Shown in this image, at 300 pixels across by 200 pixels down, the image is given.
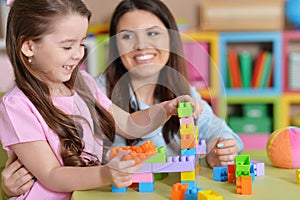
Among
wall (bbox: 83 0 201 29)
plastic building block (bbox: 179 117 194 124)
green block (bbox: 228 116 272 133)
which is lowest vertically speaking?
green block (bbox: 228 116 272 133)

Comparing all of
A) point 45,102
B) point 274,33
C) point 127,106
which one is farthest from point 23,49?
point 274,33

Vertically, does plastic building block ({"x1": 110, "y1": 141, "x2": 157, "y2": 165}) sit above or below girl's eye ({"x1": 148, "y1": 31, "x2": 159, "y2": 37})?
below

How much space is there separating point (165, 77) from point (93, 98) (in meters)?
0.27

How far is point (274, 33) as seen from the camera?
290 centimetres

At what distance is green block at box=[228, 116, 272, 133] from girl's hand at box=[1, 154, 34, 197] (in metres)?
1.99

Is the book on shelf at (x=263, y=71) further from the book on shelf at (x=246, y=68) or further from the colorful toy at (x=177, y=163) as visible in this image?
the colorful toy at (x=177, y=163)

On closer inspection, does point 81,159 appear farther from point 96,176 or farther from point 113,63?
point 113,63

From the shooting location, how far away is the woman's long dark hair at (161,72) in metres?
1.35

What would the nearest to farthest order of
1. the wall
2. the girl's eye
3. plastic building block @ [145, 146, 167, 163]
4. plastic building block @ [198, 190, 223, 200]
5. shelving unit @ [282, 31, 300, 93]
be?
plastic building block @ [198, 190, 223, 200], plastic building block @ [145, 146, 167, 163], the girl's eye, shelving unit @ [282, 31, 300, 93], the wall

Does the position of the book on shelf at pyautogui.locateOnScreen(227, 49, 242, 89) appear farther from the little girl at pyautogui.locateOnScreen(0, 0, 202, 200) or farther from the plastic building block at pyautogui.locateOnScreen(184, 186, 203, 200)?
the plastic building block at pyautogui.locateOnScreen(184, 186, 203, 200)

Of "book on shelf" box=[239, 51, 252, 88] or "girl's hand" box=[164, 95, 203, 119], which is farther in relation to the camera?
"book on shelf" box=[239, 51, 252, 88]

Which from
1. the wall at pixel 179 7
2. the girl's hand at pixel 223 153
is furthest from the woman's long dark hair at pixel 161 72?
the wall at pixel 179 7

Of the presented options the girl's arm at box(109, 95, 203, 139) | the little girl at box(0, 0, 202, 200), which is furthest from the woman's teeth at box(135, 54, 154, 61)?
the little girl at box(0, 0, 202, 200)

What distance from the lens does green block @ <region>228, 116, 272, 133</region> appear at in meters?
2.95
